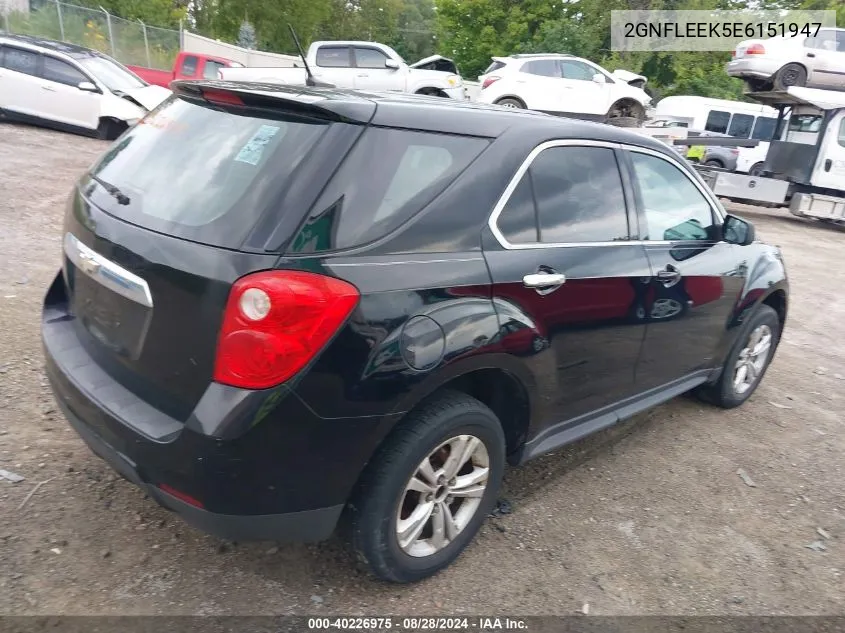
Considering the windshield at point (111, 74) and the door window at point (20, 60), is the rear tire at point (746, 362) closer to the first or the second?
the windshield at point (111, 74)

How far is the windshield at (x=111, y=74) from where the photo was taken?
1230 centimetres

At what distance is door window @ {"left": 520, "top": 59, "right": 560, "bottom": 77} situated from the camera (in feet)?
52.0

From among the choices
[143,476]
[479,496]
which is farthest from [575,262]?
[143,476]

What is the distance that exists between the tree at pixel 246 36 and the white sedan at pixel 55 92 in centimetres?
2001

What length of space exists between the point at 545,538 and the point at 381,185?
1714 millimetres

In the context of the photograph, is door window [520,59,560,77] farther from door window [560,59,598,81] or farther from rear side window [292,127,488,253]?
rear side window [292,127,488,253]

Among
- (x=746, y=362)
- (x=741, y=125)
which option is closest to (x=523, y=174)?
(x=746, y=362)

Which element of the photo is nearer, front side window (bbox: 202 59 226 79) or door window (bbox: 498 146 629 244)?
door window (bbox: 498 146 629 244)

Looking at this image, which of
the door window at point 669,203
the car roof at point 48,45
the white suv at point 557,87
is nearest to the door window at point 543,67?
the white suv at point 557,87

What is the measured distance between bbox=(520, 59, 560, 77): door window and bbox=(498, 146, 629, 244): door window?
1376cm

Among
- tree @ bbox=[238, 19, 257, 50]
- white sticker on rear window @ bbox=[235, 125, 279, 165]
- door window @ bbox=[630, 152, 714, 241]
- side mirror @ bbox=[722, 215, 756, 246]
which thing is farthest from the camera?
tree @ bbox=[238, 19, 257, 50]

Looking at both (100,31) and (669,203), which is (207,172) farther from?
(100,31)

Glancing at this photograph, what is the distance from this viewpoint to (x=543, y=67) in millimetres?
15945

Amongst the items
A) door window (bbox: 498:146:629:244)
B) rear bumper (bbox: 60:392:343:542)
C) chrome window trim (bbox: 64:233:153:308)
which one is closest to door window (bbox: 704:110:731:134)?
door window (bbox: 498:146:629:244)
